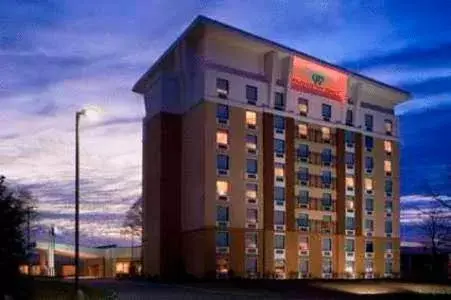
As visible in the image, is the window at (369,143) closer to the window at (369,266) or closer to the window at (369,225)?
the window at (369,225)

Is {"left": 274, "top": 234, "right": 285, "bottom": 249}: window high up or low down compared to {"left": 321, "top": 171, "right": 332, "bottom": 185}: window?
down

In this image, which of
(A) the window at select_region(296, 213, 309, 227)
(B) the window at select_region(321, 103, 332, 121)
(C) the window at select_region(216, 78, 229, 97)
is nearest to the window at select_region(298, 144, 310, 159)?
(B) the window at select_region(321, 103, 332, 121)

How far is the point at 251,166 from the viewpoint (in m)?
74.5

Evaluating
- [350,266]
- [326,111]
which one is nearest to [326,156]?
[326,111]

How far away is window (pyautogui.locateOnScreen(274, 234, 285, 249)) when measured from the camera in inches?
2963

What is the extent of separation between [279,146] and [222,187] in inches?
347

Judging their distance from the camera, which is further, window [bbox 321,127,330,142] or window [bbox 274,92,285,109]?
window [bbox 321,127,330,142]

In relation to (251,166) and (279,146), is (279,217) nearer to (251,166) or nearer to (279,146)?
(251,166)

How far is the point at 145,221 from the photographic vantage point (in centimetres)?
8238

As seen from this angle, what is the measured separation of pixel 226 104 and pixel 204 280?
683 inches

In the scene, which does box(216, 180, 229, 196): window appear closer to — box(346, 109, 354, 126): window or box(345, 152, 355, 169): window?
box(345, 152, 355, 169): window

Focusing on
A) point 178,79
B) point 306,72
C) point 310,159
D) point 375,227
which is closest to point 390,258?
point 375,227

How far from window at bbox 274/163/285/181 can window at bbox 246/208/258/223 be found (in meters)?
4.76

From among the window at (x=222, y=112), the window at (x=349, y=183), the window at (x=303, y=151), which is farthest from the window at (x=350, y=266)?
the window at (x=222, y=112)
